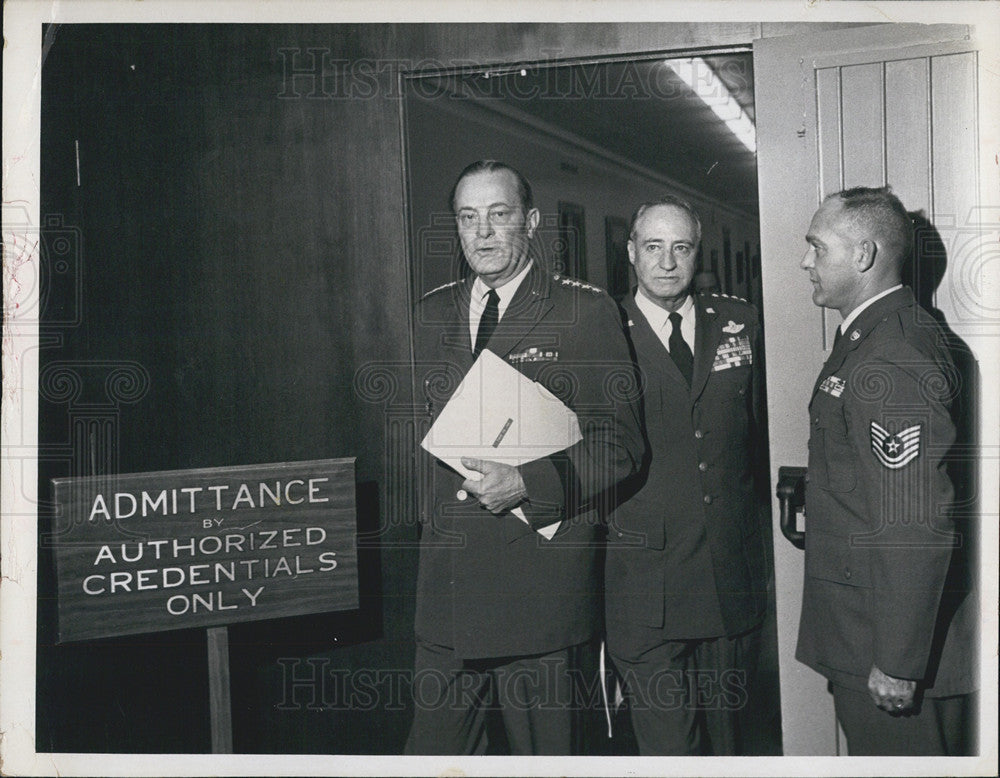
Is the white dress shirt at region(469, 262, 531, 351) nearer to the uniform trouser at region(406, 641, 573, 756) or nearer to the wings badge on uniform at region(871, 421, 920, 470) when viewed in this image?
the uniform trouser at region(406, 641, 573, 756)

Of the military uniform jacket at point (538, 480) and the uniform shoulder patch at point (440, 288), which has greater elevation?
the uniform shoulder patch at point (440, 288)

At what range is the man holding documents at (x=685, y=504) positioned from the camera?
2328 millimetres

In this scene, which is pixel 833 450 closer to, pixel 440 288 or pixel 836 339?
pixel 836 339

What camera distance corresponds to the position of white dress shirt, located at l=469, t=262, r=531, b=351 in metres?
2.36

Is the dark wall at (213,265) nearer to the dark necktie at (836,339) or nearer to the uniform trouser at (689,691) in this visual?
the uniform trouser at (689,691)

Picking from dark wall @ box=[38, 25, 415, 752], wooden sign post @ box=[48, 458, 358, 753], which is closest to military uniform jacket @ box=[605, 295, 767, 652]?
dark wall @ box=[38, 25, 415, 752]

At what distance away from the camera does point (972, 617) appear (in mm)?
2328

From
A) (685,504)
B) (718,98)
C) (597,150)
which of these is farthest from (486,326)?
(718,98)

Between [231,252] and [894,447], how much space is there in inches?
72.6

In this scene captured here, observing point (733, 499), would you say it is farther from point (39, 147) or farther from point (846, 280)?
point (39, 147)

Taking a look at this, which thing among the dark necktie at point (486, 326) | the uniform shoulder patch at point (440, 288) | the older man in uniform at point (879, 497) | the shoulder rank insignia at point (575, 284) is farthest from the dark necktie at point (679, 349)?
the uniform shoulder patch at point (440, 288)

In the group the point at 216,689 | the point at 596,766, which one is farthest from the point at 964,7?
the point at 216,689

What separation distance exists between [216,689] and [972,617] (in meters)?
2.05

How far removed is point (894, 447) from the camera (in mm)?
2213
